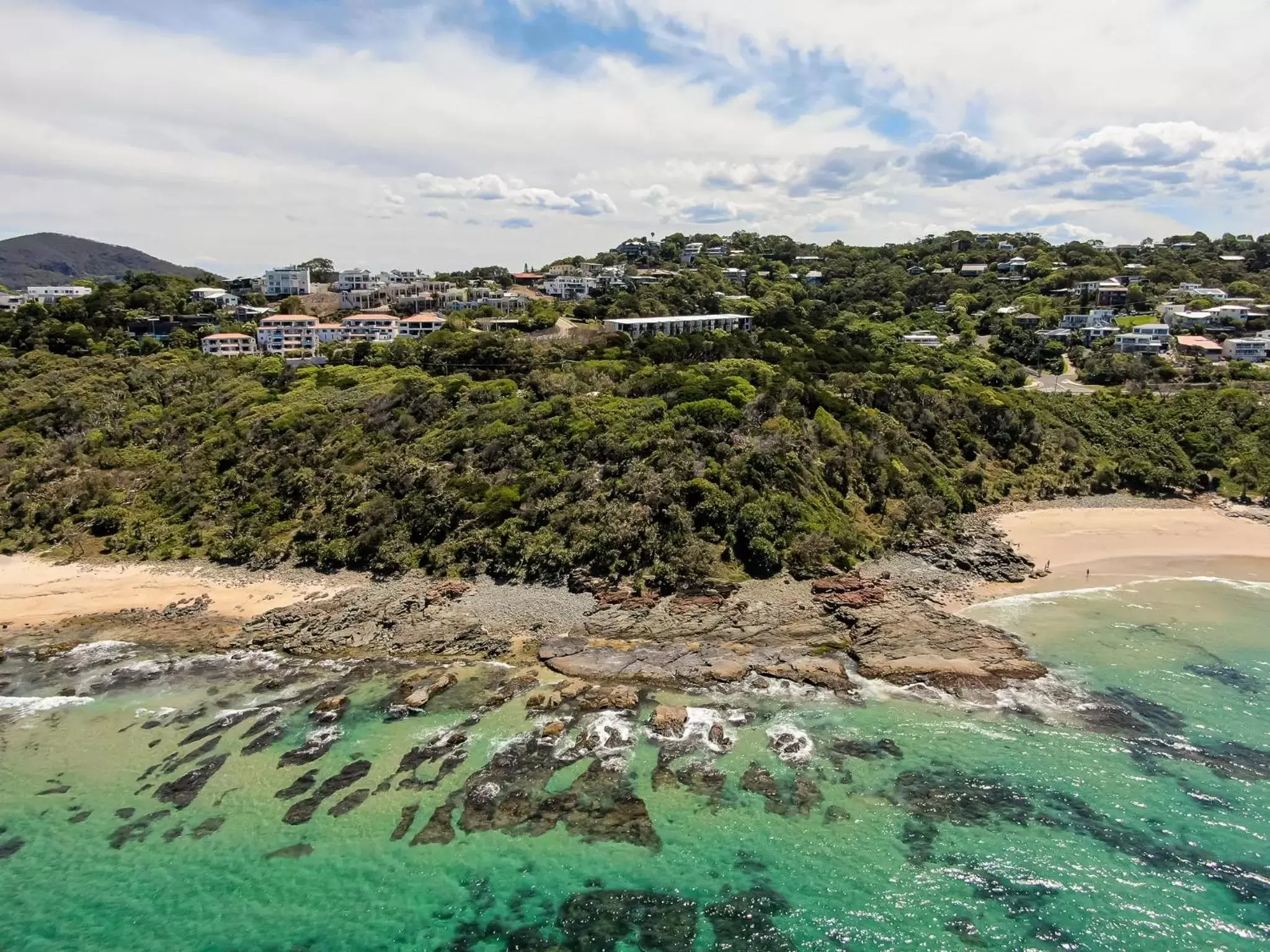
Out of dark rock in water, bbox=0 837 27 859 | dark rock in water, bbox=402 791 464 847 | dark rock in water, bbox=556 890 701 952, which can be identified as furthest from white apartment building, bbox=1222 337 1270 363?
dark rock in water, bbox=0 837 27 859

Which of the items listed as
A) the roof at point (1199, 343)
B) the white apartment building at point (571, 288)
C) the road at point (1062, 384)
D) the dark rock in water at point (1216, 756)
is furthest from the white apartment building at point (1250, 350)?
the white apartment building at point (571, 288)

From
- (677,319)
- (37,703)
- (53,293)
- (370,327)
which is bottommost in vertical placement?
(37,703)

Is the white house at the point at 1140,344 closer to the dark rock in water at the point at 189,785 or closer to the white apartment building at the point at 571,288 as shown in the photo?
the white apartment building at the point at 571,288

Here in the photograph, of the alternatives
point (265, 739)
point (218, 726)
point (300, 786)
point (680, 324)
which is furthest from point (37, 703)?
point (680, 324)

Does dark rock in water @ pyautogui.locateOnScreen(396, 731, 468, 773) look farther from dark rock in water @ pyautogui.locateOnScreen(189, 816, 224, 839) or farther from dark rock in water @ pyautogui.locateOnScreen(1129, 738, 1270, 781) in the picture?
dark rock in water @ pyautogui.locateOnScreen(1129, 738, 1270, 781)

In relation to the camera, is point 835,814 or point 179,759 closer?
point 835,814

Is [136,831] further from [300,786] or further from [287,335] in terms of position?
[287,335]
